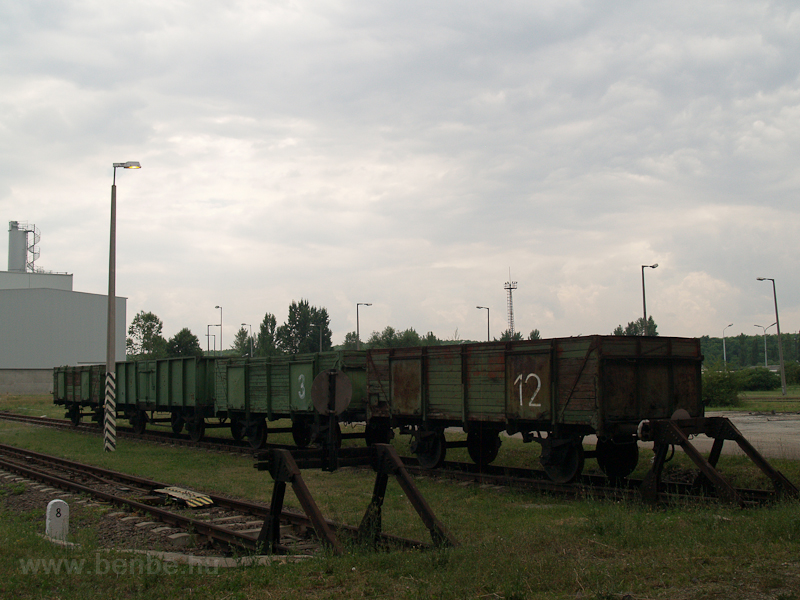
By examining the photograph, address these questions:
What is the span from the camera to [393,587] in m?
5.72

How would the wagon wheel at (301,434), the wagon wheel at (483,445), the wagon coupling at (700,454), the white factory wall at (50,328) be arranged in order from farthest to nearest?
the white factory wall at (50,328), the wagon wheel at (301,434), the wagon wheel at (483,445), the wagon coupling at (700,454)

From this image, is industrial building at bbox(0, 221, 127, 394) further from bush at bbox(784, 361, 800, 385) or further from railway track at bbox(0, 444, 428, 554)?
bush at bbox(784, 361, 800, 385)

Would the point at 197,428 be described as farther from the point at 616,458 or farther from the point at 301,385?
the point at 616,458

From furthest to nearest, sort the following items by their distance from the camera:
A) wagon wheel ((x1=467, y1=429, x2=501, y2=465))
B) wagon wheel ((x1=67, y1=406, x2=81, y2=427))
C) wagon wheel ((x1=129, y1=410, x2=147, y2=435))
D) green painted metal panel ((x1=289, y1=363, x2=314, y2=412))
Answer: wagon wheel ((x1=67, y1=406, x2=81, y2=427)) < wagon wheel ((x1=129, y1=410, x2=147, y2=435)) < green painted metal panel ((x1=289, y1=363, x2=314, y2=412)) < wagon wheel ((x1=467, y1=429, x2=501, y2=465))

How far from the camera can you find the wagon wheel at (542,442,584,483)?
11617 millimetres

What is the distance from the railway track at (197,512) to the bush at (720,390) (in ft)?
99.3

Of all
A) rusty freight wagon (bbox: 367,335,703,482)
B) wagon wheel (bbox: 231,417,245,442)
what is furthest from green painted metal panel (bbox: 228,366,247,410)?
rusty freight wagon (bbox: 367,335,703,482)

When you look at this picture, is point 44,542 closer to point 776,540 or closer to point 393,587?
point 393,587

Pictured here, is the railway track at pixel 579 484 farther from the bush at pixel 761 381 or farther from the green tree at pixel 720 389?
the bush at pixel 761 381

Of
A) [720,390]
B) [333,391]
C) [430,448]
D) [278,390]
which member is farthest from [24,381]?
[333,391]

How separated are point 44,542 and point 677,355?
392 inches

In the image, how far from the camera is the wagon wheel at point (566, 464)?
11.6 m

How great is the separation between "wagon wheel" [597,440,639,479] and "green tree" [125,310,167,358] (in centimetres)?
8075

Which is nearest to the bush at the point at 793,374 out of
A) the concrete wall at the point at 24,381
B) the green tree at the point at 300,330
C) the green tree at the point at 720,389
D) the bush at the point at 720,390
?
the green tree at the point at 720,389
